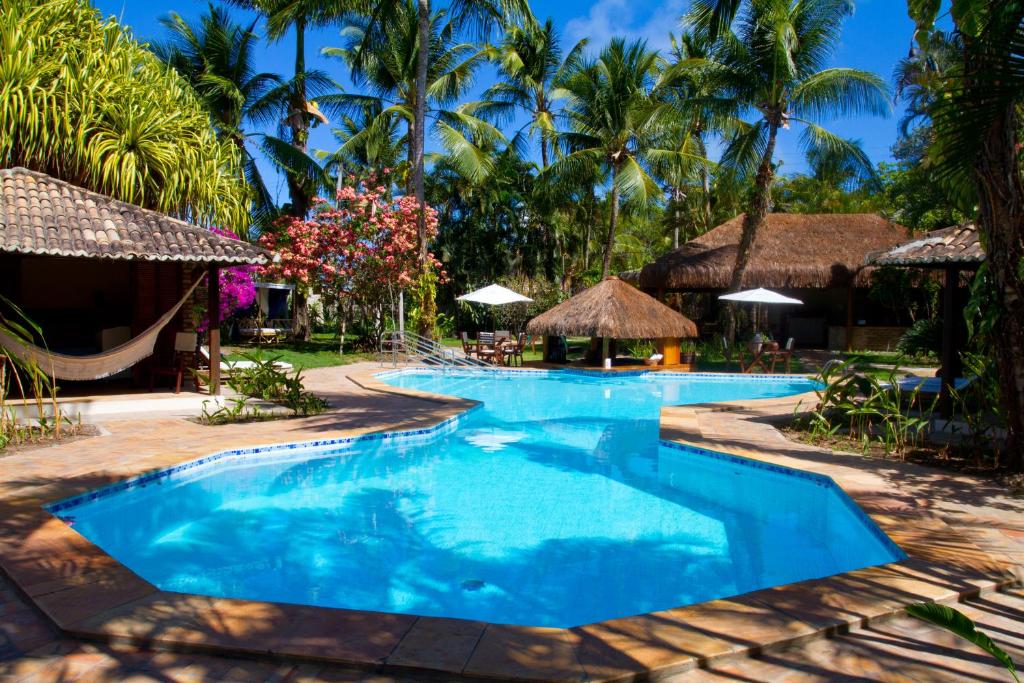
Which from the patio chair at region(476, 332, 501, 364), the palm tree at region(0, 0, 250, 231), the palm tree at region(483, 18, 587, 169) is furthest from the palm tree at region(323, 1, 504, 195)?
the palm tree at region(0, 0, 250, 231)

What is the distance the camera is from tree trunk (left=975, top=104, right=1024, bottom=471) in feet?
18.9

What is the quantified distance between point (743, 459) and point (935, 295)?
1588 centimetres

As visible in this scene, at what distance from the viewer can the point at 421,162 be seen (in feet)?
60.1

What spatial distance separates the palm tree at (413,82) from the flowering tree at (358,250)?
122cm

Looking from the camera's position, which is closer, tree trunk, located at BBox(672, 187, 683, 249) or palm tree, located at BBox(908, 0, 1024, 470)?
palm tree, located at BBox(908, 0, 1024, 470)

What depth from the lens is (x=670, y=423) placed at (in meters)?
9.32

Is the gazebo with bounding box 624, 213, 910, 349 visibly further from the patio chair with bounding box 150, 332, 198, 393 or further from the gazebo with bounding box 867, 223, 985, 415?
the patio chair with bounding box 150, 332, 198, 393

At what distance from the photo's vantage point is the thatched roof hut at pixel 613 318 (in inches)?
648

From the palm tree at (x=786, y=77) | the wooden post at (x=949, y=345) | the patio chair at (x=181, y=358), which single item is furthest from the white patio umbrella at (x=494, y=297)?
the wooden post at (x=949, y=345)

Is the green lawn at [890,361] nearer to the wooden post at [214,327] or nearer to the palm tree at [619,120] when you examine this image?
the palm tree at [619,120]

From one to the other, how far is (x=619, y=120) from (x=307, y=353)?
11025 millimetres

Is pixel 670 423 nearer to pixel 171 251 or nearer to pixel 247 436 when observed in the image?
pixel 247 436

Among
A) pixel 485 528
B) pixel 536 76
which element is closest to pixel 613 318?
pixel 485 528

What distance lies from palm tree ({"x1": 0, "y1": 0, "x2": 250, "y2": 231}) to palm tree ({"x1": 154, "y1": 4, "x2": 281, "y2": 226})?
756 centimetres
